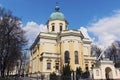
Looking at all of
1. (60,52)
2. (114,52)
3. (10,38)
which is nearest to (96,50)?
(114,52)

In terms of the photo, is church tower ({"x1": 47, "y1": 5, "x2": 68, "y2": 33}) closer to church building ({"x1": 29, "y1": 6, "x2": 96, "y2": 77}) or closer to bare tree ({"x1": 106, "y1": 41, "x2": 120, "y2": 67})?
church building ({"x1": 29, "y1": 6, "x2": 96, "y2": 77})

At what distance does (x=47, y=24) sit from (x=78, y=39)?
53.4ft

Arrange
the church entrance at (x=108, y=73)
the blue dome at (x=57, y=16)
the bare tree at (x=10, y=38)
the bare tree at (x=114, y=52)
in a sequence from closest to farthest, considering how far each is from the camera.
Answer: the bare tree at (x=10, y=38)
the church entrance at (x=108, y=73)
the blue dome at (x=57, y=16)
the bare tree at (x=114, y=52)

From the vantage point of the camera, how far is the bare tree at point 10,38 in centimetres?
3190

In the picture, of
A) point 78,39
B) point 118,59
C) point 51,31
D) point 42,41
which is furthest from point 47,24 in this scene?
point 118,59

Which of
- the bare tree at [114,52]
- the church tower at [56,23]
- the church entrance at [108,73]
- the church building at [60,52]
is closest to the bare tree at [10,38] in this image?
the church building at [60,52]

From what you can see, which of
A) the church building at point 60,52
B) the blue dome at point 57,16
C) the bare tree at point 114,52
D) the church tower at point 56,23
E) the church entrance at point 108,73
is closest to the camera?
the church entrance at point 108,73

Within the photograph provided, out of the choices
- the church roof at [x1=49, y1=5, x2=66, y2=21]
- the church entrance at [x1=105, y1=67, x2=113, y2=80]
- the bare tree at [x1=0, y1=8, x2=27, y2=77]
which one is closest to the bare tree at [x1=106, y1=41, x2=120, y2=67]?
the church roof at [x1=49, y1=5, x2=66, y2=21]

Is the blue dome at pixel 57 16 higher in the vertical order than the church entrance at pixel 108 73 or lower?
higher

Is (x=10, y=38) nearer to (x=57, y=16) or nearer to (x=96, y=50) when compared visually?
(x=57, y=16)

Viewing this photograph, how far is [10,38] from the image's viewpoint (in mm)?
32500

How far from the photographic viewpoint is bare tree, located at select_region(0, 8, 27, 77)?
31897mm

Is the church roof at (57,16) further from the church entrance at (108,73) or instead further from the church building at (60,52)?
the church entrance at (108,73)

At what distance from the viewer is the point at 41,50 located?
172 feet
